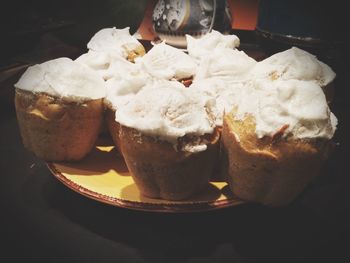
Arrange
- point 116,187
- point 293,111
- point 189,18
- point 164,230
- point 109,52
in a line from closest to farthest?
1. point 293,111
2. point 164,230
3. point 116,187
4. point 109,52
5. point 189,18

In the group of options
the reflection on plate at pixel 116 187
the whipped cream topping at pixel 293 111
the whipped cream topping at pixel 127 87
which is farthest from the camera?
the whipped cream topping at pixel 127 87

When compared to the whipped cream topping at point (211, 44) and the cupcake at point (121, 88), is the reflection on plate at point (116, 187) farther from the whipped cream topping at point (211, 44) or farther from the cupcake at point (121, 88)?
the whipped cream topping at point (211, 44)

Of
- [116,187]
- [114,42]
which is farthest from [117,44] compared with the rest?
[116,187]

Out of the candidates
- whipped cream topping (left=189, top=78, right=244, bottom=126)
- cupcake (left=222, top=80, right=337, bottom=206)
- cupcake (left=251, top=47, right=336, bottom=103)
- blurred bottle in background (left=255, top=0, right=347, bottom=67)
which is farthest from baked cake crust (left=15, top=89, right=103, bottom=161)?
blurred bottle in background (left=255, top=0, right=347, bottom=67)

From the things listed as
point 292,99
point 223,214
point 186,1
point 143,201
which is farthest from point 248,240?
point 186,1

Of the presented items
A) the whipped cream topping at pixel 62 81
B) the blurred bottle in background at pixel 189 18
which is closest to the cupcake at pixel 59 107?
the whipped cream topping at pixel 62 81

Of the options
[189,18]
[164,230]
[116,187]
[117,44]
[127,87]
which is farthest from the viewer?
[189,18]

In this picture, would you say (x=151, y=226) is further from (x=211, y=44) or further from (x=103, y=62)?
(x=211, y=44)

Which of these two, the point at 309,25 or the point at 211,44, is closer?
the point at 211,44
